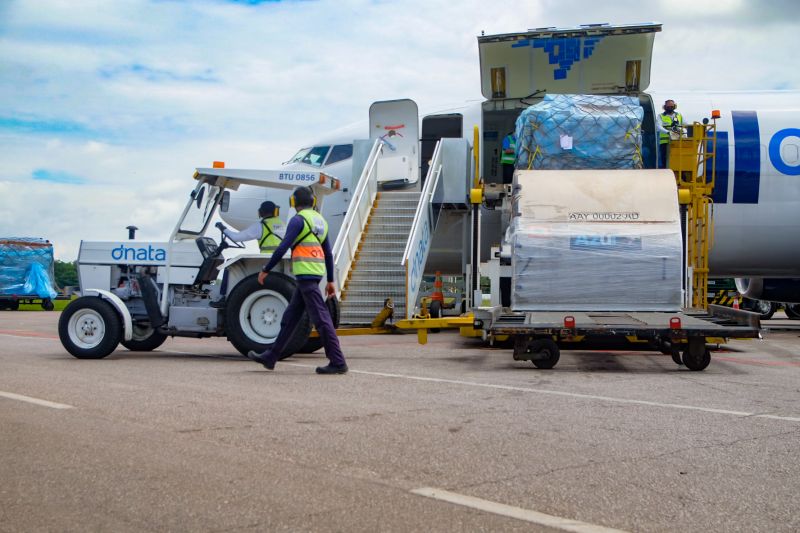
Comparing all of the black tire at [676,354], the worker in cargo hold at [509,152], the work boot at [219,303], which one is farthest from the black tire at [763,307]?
the work boot at [219,303]

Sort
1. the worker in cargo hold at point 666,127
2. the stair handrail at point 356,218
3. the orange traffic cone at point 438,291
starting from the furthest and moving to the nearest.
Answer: the orange traffic cone at point 438,291, the worker in cargo hold at point 666,127, the stair handrail at point 356,218

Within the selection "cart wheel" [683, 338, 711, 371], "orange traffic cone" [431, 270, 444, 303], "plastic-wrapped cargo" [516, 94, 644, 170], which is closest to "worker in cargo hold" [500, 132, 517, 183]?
"plastic-wrapped cargo" [516, 94, 644, 170]

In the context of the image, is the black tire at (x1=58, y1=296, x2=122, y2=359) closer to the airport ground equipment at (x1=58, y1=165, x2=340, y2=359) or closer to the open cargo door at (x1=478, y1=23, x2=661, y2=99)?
the airport ground equipment at (x1=58, y1=165, x2=340, y2=359)

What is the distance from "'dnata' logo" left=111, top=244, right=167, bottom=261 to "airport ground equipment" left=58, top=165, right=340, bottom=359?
0.01 m

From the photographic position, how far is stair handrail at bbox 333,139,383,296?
11.5 meters

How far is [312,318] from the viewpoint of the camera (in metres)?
8.10

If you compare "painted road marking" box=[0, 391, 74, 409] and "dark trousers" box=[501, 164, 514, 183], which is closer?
"painted road marking" box=[0, 391, 74, 409]

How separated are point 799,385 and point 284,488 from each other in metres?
5.89

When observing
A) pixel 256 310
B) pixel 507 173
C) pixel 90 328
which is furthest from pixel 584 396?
pixel 507 173

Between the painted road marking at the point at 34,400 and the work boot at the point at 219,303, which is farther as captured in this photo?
the work boot at the point at 219,303

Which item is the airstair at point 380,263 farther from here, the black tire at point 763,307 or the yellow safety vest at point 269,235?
the black tire at point 763,307

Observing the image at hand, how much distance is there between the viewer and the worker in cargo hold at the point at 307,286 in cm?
806

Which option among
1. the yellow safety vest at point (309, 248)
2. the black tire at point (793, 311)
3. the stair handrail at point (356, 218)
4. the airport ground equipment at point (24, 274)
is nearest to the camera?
the yellow safety vest at point (309, 248)

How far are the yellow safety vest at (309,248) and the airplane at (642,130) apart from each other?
17.7ft
